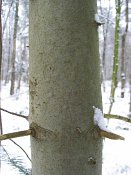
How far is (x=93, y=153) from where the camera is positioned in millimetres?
633

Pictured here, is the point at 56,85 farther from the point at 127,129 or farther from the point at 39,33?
the point at 127,129

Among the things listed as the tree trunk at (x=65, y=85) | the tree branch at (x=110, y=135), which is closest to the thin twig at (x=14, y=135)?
the tree trunk at (x=65, y=85)

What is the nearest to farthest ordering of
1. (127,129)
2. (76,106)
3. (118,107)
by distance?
(76,106)
(127,129)
(118,107)

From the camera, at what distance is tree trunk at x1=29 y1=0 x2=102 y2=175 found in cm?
61

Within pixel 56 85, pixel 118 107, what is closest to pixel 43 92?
pixel 56 85

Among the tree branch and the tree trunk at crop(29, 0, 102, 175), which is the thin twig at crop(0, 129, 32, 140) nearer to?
the tree trunk at crop(29, 0, 102, 175)

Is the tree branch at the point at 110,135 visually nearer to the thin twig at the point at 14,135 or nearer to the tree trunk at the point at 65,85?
the tree trunk at the point at 65,85

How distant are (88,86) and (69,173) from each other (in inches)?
6.3

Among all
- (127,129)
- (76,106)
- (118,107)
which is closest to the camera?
(76,106)

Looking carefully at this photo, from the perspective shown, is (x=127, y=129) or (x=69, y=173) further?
(x=127, y=129)

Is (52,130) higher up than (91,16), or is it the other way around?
(91,16)

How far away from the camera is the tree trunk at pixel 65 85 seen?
61 centimetres

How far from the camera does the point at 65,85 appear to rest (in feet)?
2.00

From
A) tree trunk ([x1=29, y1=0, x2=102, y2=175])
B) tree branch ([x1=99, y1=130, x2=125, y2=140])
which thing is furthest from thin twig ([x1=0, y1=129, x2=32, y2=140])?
tree branch ([x1=99, y1=130, x2=125, y2=140])
